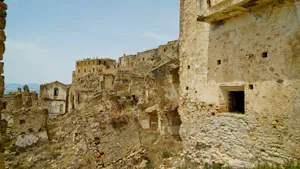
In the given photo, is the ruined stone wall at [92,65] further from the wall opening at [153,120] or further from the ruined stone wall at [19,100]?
the wall opening at [153,120]

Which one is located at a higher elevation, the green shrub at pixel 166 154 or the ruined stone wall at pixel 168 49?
the ruined stone wall at pixel 168 49

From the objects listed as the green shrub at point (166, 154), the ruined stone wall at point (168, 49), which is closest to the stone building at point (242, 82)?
the green shrub at point (166, 154)

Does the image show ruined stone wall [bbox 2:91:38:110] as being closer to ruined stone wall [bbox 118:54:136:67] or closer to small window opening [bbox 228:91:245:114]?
small window opening [bbox 228:91:245:114]

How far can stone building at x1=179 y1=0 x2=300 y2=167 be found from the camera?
14.3 ft

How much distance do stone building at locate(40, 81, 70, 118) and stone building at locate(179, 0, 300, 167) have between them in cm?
2734

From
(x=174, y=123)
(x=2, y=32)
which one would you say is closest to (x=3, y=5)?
(x=2, y=32)

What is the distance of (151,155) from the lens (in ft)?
26.9

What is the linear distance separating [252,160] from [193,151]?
1.98 metres

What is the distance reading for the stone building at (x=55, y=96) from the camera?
3034 centimetres

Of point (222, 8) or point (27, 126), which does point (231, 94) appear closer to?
point (222, 8)

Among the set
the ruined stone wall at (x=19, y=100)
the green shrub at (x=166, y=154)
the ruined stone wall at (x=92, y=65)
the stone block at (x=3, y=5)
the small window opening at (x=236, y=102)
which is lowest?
the green shrub at (x=166, y=154)

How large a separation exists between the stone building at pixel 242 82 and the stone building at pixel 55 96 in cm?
2734

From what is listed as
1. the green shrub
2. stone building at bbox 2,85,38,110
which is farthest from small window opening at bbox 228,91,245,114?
stone building at bbox 2,85,38,110

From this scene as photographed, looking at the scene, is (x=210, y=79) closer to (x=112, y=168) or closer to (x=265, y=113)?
(x=265, y=113)
